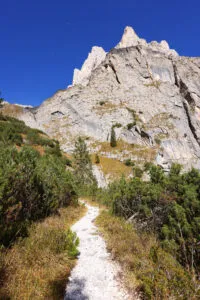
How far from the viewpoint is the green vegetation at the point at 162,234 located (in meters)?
2.96

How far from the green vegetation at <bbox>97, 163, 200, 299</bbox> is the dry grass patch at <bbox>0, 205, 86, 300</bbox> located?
4.85 feet

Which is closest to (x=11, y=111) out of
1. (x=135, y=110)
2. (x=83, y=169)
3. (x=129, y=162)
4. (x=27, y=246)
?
(x=135, y=110)

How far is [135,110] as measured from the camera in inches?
2398

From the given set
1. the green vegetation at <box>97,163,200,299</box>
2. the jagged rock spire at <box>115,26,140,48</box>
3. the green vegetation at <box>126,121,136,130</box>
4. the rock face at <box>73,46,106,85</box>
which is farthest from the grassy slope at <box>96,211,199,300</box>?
the rock face at <box>73,46,106,85</box>

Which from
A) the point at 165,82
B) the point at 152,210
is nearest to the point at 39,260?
the point at 152,210

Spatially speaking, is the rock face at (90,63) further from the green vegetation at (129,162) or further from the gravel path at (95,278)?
the gravel path at (95,278)

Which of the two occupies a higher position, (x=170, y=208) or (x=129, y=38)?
(x=129, y=38)

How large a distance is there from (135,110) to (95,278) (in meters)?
61.3

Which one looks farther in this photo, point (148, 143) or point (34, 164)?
point (148, 143)

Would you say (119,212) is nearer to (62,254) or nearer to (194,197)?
(194,197)


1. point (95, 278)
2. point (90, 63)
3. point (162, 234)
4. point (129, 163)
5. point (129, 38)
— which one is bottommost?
point (162, 234)

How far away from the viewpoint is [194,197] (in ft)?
19.5

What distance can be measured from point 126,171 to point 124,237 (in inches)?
1340

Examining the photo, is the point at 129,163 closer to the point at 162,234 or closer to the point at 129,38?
the point at 162,234
